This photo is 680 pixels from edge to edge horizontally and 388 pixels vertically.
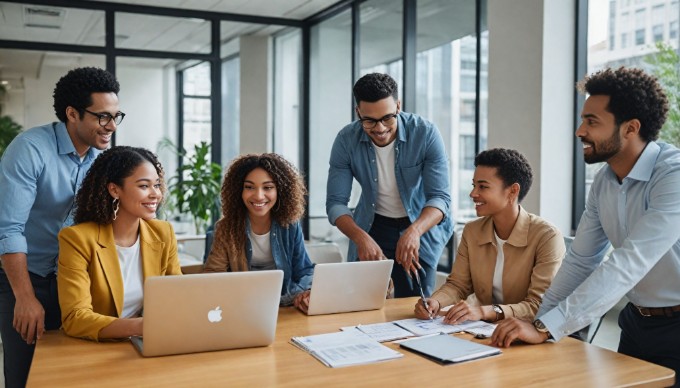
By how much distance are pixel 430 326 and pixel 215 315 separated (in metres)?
0.72

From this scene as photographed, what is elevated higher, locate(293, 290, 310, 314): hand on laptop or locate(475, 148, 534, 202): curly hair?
locate(475, 148, 534, 202): curly hair

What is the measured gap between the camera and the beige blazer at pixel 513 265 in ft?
7.59

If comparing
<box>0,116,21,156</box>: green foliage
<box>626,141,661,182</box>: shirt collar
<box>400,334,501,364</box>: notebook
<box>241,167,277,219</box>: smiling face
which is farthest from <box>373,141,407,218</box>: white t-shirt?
<box>0,116,21,156</box>: green foliage

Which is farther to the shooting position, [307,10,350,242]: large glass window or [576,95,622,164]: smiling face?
[307,10,350,242]: large glass window

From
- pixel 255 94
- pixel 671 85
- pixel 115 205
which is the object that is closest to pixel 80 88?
pixel 115 205

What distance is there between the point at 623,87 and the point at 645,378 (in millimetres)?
856

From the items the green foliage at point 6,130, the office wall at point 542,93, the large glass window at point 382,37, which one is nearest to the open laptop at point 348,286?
the office wall at point 542,93

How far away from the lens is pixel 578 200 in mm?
3977

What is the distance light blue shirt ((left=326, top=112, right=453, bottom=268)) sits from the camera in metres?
2.90

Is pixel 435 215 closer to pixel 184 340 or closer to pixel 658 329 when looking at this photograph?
pixel 658 329

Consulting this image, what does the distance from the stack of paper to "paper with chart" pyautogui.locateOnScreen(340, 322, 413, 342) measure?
0.09 feet

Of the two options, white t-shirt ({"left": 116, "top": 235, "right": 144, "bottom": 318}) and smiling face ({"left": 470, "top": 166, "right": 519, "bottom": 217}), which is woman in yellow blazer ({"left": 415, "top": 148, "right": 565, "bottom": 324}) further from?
white t-shirt ({"left": 116, "top": 235, "right": 144, "bottom": 318})

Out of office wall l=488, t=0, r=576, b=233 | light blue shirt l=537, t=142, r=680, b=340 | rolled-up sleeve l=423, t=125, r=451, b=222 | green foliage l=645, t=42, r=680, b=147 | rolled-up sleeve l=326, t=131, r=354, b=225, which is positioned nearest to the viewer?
light blue shirt l=537, t=142, r=680, b=340

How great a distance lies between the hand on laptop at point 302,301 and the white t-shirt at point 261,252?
293 mm
